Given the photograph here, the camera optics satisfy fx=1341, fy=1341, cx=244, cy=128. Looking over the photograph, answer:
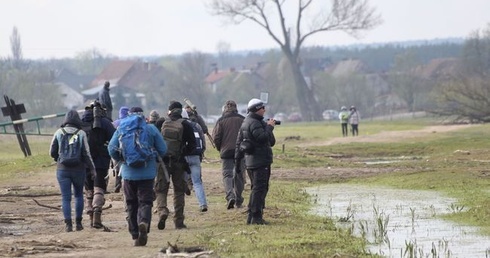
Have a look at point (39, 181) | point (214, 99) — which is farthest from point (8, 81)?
point (39, 181)

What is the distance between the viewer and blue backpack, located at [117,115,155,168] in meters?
16.6

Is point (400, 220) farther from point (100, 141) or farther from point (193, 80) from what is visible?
point (193, 80)

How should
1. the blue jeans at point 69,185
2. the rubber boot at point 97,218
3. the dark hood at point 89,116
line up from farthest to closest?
the dark hood at point 89,116, the rubber boot at point 97,218, the blue jeans at point 69,185

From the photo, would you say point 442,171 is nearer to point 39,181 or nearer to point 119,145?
point 39,181

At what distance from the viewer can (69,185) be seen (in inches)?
736

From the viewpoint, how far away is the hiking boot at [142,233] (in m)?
16.4

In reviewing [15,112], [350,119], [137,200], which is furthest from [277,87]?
[137,200]

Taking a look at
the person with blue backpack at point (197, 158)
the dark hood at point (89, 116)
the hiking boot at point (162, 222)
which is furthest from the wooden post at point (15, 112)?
the hiking boot at point (162, 222)

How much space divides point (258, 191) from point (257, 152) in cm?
55

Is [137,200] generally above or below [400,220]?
above

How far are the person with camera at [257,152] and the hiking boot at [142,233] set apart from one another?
2.68 meters

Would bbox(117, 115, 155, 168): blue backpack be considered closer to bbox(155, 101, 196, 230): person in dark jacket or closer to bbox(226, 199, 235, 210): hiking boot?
bbox(155, 101, 196, 230): person in dark jacket

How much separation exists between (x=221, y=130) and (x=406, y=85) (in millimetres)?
104338

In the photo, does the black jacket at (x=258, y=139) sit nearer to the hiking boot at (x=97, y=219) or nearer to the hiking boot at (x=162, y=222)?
the hiking boot at (x=162, y=222)
